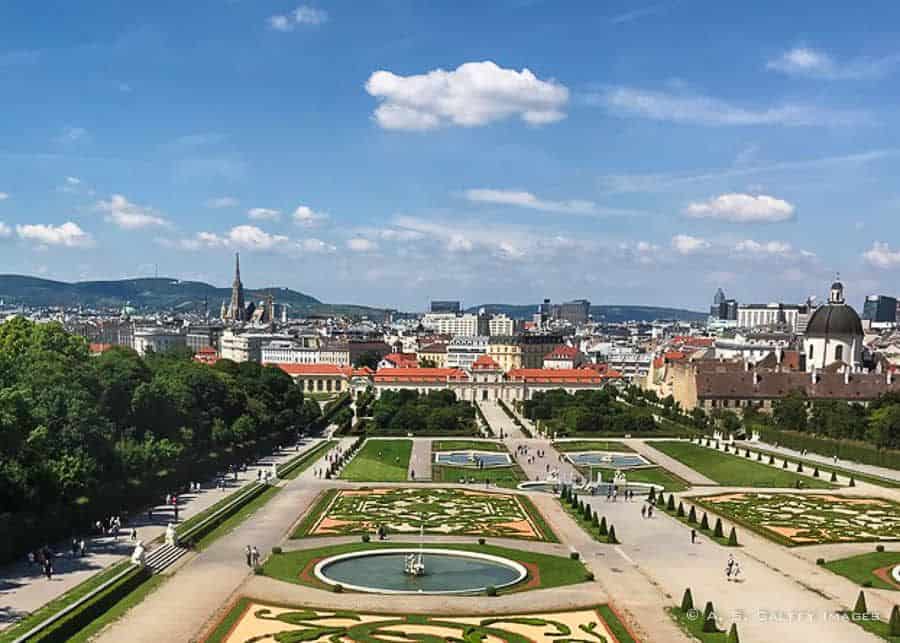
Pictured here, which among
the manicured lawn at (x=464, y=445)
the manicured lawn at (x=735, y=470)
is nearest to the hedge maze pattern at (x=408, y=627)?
the manicured lawn at (x=735, y=470)

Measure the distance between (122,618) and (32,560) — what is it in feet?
27.6

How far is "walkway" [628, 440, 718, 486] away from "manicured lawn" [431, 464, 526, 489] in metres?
11.3

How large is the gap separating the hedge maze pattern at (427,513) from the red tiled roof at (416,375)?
3253 inches

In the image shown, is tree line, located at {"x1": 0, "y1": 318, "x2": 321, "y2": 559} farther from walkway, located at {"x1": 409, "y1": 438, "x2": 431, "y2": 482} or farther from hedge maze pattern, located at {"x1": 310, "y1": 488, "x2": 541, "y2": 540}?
walkway, located at {"x1": 409, "y1": 438, "x2": 431, "y2": 482}

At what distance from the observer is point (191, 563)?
3819 cm

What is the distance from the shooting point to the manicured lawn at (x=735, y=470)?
210ft

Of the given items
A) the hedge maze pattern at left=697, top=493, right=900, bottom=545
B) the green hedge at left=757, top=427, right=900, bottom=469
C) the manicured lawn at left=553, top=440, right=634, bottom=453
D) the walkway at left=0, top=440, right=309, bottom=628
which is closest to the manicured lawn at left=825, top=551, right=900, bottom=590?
the hedge maze pattern at left=697, top=493, right=900, bottom=545

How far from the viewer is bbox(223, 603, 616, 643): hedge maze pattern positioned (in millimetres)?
28125

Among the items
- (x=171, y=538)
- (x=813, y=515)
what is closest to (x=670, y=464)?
(x=813, y=515)

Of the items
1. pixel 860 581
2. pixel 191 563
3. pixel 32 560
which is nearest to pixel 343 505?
pixel 191 563

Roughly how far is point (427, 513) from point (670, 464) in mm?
30470

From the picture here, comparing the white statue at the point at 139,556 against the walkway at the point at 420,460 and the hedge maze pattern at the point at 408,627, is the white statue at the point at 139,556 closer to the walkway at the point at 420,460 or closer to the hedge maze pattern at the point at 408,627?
the hedge maze pattern at the point at 408,627

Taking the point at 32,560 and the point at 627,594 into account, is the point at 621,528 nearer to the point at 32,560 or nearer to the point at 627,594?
the point at 627,594

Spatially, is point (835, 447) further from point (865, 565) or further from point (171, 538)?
point (171, 538)
